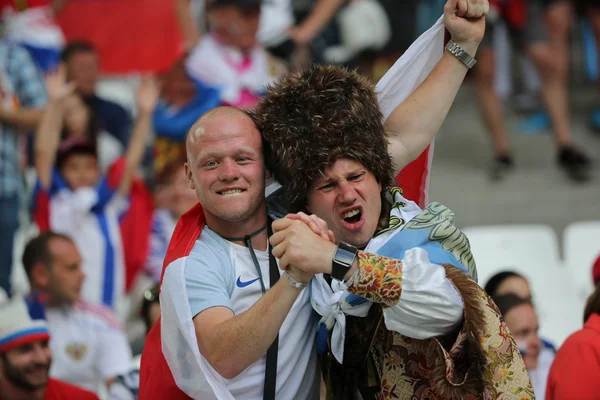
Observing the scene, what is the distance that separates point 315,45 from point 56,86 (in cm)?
185

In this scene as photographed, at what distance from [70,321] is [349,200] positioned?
9.18ft

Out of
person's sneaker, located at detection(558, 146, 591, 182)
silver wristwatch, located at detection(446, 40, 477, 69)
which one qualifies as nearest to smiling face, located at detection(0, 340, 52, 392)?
silver wristwatch, located at detection(446, 40, 477, 69)

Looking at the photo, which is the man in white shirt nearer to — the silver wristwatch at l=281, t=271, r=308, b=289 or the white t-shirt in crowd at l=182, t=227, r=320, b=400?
the white t-shirt in crowd at l=182, t=227, r=320, b=400

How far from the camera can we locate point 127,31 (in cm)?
739

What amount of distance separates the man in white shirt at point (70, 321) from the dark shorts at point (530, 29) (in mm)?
3338

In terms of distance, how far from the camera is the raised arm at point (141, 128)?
664 cm

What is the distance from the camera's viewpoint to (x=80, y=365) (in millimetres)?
5434

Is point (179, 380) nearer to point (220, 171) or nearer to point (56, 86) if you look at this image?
point (220, 171)

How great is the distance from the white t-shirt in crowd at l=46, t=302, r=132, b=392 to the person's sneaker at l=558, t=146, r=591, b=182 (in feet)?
11.5

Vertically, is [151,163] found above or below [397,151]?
above

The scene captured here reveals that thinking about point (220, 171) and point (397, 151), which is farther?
point (397, 151)

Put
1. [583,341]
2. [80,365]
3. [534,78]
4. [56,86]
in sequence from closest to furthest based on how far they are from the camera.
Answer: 1. [583,341]
2. [80,365]
3. [56,86]
4. [534,78]

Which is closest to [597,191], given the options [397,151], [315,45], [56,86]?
[315,45]

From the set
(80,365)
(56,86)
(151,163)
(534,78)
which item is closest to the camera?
(80,365)
